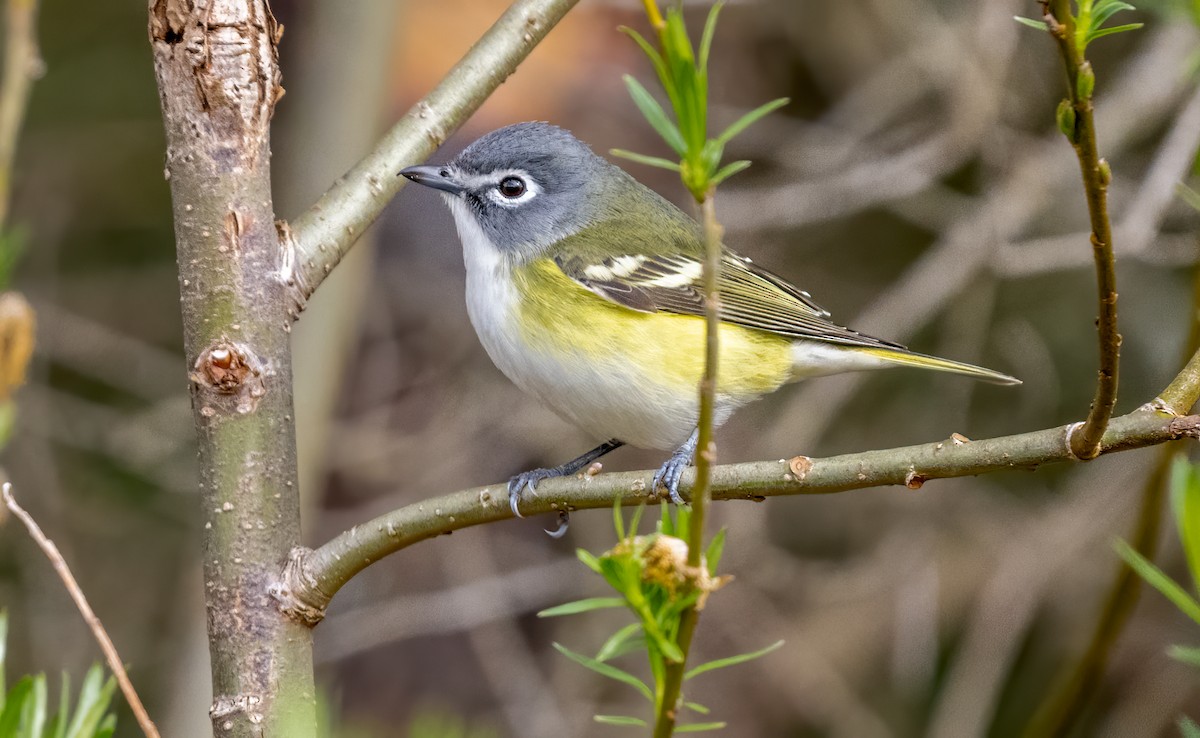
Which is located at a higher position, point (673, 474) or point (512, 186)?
point (512, 186)

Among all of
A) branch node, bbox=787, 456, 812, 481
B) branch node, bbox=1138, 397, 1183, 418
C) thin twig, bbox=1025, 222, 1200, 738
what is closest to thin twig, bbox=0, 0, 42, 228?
branch node, bbox=787, 456, 812, 481

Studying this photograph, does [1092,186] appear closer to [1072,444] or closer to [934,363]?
[1072,444]

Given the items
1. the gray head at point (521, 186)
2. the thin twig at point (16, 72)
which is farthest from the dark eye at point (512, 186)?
the thin twig at point (16, 72)

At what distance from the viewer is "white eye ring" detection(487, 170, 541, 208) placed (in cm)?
326

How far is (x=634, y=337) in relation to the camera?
287 cm

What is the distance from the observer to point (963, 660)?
14.6 ft

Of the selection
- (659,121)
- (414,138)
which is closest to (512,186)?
(414,138)

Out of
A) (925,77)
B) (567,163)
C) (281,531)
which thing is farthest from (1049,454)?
(925,77)

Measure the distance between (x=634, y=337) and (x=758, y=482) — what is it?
1.15 meters

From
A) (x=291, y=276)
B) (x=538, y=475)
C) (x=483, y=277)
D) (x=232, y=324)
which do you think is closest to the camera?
(x=232, y=324)

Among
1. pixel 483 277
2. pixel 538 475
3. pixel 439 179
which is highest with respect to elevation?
pixel 439 179

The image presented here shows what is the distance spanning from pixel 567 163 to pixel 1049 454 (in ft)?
6.60

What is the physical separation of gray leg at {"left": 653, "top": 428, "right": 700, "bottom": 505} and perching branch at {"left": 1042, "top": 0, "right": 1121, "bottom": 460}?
77 cm

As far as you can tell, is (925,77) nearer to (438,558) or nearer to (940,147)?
(940,147)
